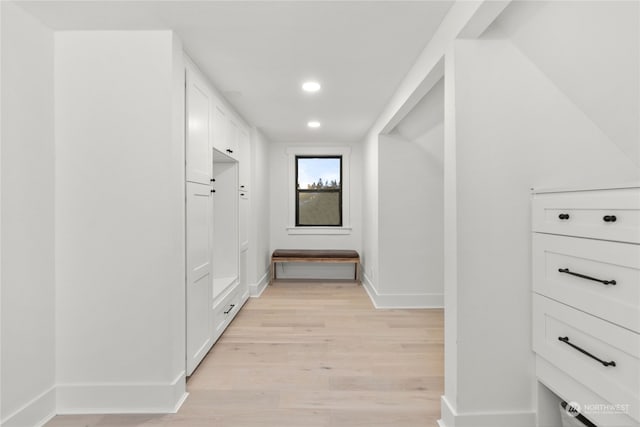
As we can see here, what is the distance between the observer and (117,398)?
2.06 m

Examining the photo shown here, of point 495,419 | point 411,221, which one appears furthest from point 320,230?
point 495,419

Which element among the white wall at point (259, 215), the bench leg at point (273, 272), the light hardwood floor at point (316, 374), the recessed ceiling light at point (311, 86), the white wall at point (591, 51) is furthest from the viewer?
the bench leg at point (273, 272)

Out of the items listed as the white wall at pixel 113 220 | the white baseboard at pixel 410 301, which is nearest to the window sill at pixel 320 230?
the white baseboard at pixel 410 301

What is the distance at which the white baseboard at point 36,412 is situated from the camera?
1.76 metres

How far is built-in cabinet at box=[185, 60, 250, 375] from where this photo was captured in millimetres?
2410

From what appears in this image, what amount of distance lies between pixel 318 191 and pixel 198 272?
3598 mm

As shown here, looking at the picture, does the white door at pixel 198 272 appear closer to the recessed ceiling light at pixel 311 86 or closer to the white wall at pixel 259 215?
the recessed ceiling light at pixel 311 86

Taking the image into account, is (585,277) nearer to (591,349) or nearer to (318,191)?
(591,349)

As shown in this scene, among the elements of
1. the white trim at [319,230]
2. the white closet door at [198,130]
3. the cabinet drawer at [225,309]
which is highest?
the white closet door at [198,130]

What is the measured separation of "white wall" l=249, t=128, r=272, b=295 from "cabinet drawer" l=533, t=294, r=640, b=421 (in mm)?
3424

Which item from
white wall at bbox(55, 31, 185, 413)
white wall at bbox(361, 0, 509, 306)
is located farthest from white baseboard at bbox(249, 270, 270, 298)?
white wall at bbox(55, 31, 185, 413)

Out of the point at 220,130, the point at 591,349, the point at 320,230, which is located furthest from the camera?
the point at 320,230

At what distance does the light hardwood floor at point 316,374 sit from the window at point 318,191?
2174mm

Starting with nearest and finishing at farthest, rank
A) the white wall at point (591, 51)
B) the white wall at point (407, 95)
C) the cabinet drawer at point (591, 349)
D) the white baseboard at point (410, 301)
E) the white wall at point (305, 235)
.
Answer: the cabinet drawer at point (591, 349), the white wall at point (591, 51), the white wall at point (407, 95), the white baseboard at point (410, 301), the white wall at point (305, 235)
